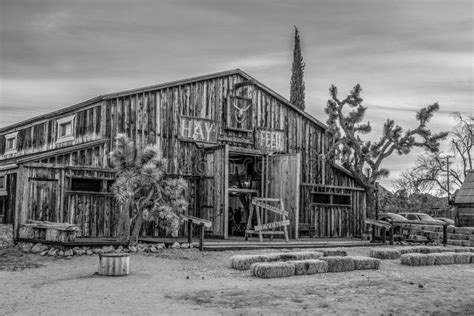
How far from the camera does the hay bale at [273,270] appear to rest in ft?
42.8

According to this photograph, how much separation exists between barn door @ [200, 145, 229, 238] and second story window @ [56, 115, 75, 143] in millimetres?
5145

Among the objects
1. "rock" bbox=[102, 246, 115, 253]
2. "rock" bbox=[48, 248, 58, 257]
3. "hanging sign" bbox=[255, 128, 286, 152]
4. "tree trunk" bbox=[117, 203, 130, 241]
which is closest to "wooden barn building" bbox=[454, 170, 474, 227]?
"hanging sign" bbox=[255, 128, 286, 152]

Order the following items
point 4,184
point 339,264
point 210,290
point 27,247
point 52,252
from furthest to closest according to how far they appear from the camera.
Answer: point 4,184, point 27,247, point 52,252, point 339,264, point 210,290

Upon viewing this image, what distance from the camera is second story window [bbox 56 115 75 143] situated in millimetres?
22472

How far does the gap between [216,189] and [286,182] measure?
3176mm

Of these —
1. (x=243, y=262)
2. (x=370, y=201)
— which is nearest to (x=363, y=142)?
(x=370, y=201)

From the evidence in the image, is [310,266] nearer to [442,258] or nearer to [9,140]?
[442,258]

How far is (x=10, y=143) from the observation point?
28.5 metres

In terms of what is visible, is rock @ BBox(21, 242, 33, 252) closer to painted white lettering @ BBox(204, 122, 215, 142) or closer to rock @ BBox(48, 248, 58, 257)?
rock @ BBox(48, 248, 58, 257)

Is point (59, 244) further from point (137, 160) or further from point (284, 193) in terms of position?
point (284, 193)

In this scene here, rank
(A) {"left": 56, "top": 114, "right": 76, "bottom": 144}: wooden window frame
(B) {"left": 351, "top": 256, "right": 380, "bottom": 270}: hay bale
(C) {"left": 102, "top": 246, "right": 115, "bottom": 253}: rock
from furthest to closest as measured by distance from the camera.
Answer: (A) {"left": 56, "top": 114, "right": 76, "bottom": 144}: wooden window frame
(C) {"left": 102, "top": 246, "right": 115, "bottom": 253}: rock
(B) {"left": 351, "top": 256, "right": 380, "bottom": 270}: hay bale

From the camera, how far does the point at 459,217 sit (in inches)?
1132

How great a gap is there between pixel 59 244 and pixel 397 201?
40763mm

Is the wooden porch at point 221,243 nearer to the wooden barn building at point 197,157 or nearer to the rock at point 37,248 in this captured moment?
the rock at point 37,248
